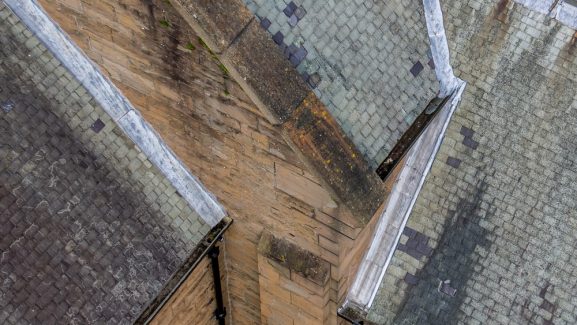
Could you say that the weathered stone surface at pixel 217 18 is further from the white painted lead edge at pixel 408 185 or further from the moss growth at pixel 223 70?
the white painted lead edge at pixel 408 185

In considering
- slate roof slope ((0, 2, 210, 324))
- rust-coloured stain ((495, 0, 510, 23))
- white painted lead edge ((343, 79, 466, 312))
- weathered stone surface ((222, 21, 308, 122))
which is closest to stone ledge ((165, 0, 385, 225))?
weathered stone surface ((222, 21, 308, 122))

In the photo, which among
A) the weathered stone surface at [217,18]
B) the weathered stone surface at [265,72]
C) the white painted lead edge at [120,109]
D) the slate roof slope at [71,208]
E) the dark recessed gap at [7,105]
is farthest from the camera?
the white painted lead edge at [120,109]

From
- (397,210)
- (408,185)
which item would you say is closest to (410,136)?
(408,185)

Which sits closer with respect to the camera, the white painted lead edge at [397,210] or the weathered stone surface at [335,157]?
the weathered stone surface at [335,157]

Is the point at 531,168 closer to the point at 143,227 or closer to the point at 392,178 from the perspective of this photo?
the point at 392,178

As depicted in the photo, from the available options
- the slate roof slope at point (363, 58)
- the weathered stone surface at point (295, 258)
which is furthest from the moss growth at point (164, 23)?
the weathered stone surface at point (295, 258)
